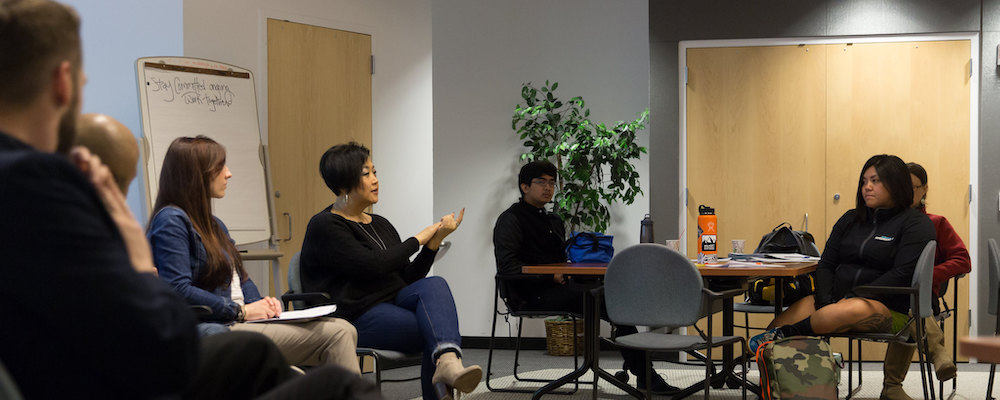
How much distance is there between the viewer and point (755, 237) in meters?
5.72

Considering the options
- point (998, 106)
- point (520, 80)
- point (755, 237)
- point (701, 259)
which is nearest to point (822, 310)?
point (701, 259)

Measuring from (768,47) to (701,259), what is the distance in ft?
7.28

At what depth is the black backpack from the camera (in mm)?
4941

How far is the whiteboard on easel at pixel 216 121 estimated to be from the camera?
168 inches

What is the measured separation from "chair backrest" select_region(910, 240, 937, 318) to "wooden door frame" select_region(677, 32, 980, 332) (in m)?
2.07

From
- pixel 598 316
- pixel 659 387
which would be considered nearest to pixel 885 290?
pixel 598 316

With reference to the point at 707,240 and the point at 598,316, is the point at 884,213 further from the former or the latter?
the point at 598,316

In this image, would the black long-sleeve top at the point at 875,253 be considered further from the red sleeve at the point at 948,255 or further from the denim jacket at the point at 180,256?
the denim jacket at the point at 180,256

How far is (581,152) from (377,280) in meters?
2.79

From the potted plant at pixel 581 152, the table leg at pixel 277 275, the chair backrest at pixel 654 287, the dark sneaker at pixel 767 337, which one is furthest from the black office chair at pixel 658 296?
the potted plant at pixel 581 152

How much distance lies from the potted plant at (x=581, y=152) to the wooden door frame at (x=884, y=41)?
34 cm

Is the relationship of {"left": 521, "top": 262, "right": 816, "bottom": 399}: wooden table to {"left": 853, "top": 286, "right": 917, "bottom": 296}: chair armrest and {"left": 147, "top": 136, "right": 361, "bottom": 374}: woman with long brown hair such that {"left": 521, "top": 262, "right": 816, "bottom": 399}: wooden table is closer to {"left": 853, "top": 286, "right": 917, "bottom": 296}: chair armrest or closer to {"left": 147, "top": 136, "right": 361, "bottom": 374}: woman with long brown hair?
{"left": 853, "top": 286, "right": 917, "bottom": 296}: chair armrest

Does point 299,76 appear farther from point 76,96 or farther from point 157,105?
point 76,96

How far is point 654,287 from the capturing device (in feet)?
11.9
